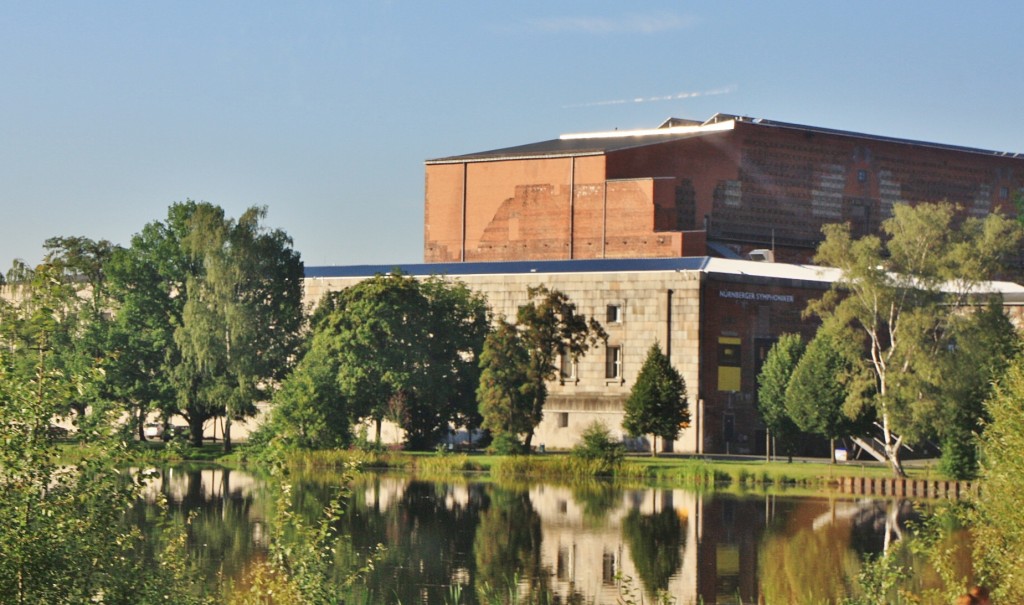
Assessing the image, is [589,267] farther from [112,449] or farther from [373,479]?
[112,449]

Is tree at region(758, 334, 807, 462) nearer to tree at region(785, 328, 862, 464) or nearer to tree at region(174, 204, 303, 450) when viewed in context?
tree at region(785, 328, 862, 464)

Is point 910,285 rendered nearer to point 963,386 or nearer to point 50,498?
point 963,386

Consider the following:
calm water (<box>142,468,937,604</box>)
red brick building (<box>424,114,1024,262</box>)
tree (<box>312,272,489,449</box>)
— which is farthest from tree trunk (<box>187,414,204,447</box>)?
red brick building (<box>424,114,1024,262</box>)

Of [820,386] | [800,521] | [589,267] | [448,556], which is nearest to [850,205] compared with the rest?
[589,267]

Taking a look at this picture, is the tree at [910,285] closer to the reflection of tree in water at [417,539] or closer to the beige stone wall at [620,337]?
the beige stone wall at [620,337]

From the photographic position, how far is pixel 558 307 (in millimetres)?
63500

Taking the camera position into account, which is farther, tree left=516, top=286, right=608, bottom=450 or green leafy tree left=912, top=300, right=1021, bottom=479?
tree left=516, top=286, right=608, bottom=450

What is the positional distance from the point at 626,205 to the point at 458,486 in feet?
96.7

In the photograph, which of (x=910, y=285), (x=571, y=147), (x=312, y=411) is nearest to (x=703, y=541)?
(x=910, y=285)

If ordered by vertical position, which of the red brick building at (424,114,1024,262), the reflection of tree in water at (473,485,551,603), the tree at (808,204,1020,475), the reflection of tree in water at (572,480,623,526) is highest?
the red brick building at (424,114,1024,262)

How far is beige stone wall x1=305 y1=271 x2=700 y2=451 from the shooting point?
2776 inches

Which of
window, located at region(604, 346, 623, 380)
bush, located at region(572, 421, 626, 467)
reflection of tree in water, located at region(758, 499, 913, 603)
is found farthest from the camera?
window, located at region(604, 346, 623, 380)

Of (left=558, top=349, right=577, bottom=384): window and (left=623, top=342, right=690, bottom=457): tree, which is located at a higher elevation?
(left=558, top=349, right=577, bottom=384): window

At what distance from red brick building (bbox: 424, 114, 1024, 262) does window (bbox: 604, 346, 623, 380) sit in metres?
8.77
